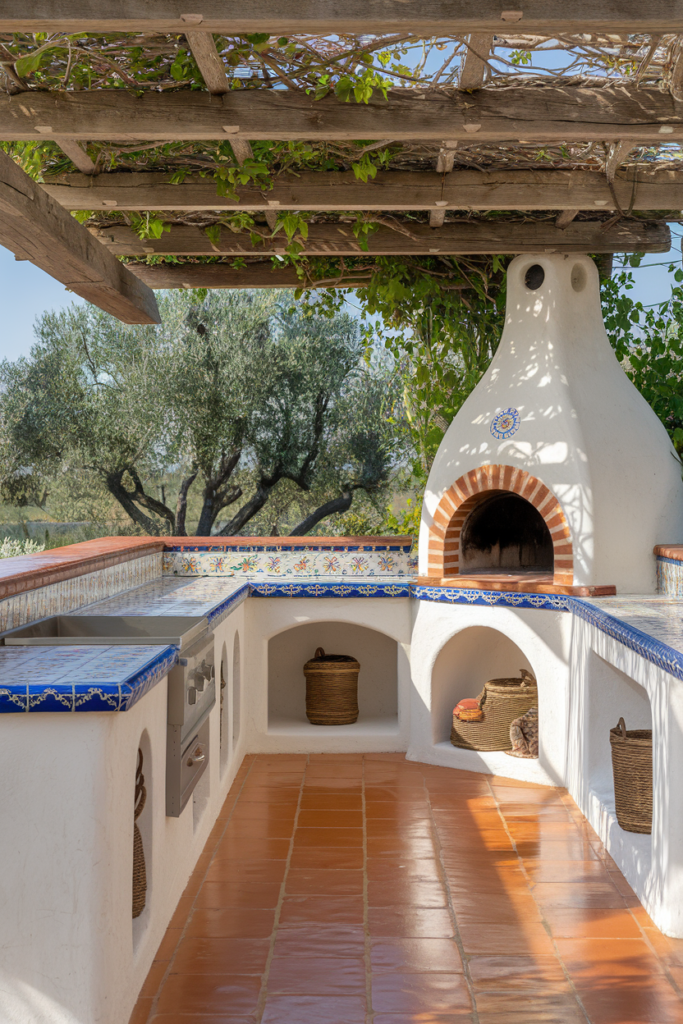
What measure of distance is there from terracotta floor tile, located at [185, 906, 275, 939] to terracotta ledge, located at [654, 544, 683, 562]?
2.95 metres

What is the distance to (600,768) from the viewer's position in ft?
16.4

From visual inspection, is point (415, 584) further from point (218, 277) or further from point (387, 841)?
point (218, 277)

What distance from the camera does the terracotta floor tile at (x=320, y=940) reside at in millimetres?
3400

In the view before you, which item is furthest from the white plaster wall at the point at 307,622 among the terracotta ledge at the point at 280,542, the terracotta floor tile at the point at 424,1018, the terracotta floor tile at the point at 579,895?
the terracotta floor tile at the point at 424,1018

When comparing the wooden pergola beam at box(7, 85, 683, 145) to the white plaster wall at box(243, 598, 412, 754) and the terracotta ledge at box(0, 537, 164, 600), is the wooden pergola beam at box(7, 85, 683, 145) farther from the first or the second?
the white plaster wall at box(243, 598, 412, 754)

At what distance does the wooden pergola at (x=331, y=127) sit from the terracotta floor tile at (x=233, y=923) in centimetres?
295

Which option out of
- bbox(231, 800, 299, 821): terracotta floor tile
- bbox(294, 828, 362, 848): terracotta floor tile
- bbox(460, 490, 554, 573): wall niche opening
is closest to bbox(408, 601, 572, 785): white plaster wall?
bbox(460, 490, 554, 573): wall niche opening

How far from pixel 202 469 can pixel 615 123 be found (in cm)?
1007

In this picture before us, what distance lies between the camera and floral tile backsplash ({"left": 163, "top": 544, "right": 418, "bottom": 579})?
6.82 m

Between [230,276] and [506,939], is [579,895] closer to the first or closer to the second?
[506,939]

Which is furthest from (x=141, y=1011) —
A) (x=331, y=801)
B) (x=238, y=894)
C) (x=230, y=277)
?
(x=230, y=277)

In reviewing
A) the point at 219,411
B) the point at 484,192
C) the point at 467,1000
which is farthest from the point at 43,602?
the point at 219,411

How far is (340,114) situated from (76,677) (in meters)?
2.53

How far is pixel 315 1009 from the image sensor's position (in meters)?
2.99
